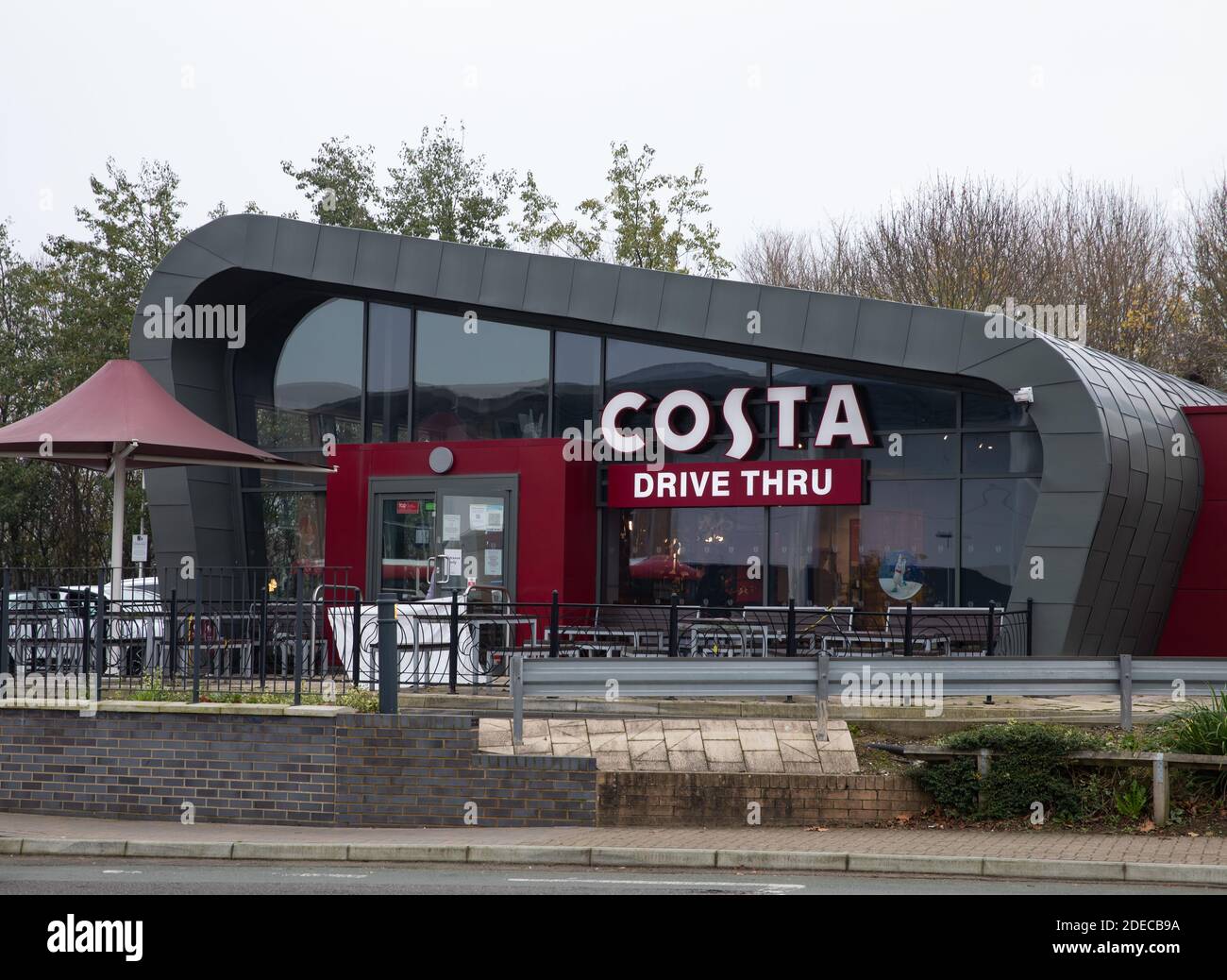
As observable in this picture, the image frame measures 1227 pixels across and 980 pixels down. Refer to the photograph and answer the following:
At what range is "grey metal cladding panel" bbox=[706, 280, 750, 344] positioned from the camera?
64.1 ft

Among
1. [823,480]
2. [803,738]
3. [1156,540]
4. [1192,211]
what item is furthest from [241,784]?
[1192,211]

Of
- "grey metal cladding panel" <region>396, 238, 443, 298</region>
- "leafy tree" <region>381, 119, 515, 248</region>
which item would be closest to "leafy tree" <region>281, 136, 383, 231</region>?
"leafy tree" <region>381, 119, 515, 248</region>

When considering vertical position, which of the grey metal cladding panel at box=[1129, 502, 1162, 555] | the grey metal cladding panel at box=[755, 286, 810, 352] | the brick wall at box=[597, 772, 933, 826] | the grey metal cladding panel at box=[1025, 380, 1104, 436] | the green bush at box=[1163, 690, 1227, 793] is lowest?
the brick wall at box=[597, 772, 933, 826]

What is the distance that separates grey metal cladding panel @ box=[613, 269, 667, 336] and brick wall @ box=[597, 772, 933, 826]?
369 inches

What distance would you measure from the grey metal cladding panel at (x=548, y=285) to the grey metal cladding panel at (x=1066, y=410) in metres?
6.70

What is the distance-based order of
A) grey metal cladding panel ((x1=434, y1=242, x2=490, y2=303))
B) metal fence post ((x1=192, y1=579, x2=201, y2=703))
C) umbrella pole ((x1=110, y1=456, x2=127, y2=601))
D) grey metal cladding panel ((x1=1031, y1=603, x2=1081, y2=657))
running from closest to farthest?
metal fence post ((x1=192, y1=579, x2=201, y2=703)) < umbrella pole ((x1=110, y1=456, x2=127, y2=601)) < grey metal cladding panel ((x1=1031, y1=603, x2=1081, y2=657)) < grey metal cladding panel ((x1=434, y1=242, x2=490, y2=303))

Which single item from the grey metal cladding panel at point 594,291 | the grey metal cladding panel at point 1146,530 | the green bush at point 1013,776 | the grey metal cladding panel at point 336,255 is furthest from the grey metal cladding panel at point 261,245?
the green bush at point 1013,776

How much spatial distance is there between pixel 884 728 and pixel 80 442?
9.13 metres

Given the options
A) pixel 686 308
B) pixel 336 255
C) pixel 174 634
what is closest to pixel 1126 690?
pixel 174 634

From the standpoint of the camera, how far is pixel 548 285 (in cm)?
2067

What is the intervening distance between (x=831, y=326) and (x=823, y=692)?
7.58 metres

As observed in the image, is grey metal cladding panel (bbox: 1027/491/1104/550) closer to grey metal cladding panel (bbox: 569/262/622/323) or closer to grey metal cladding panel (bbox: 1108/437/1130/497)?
grey metal cladding panel (bbox: 1108/437/1130/497)
